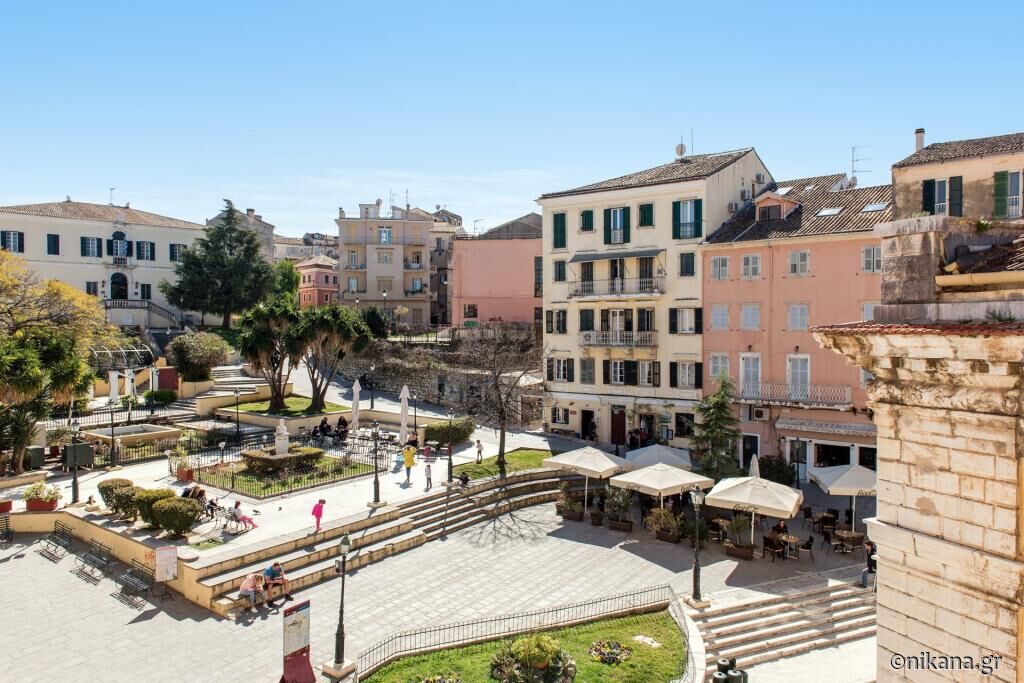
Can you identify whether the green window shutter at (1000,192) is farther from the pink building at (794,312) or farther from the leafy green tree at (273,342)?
the leafy green tree at (273,342)

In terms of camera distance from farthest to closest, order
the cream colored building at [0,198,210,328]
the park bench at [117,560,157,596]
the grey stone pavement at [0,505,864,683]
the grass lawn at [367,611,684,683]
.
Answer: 1. the cream colored building at [0,198,210,328]
2. the park bench at [117,560,157,596]
3. the grey stone pavement at [0,505,864,683]
4. the grass lawn at [367,611,684,683]

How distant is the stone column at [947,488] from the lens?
7.04m

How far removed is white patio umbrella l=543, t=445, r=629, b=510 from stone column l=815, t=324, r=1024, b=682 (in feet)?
53.1

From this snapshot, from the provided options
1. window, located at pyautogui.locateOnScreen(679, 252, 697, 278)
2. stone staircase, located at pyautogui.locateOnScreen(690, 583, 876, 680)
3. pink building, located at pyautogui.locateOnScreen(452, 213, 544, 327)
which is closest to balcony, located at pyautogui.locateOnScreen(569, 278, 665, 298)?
window, located at pyautogui.locateOnScreen(679, 252, 697, 278)

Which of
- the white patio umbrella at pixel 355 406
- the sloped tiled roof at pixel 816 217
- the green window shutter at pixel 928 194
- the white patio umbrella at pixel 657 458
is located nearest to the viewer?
the white patio umbrella at pixel 657 458

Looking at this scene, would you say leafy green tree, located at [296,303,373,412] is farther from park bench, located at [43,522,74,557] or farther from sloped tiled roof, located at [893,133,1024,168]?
sloped tiled roof, located at [893,133,1024,168]

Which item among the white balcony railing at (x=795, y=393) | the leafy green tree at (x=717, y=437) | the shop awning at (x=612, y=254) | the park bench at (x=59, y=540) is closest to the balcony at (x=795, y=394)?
the white balcony railing at (x=795, y=393)

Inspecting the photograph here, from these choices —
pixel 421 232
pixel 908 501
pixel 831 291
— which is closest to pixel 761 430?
pixel 831 291

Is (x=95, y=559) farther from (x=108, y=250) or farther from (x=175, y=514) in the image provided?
(x=108, y=250)

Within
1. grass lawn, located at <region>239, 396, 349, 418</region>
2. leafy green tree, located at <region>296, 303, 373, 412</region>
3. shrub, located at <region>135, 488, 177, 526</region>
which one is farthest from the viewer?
grass lawn, located at <region>239, 396, 349, 418</region>

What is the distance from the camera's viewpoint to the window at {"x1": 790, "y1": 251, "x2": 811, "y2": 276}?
31.0 meters

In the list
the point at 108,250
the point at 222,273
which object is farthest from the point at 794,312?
the point at 108,250

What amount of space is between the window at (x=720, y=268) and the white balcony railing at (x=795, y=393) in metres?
5.12

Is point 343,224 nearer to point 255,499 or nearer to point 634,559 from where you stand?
point 255,499
